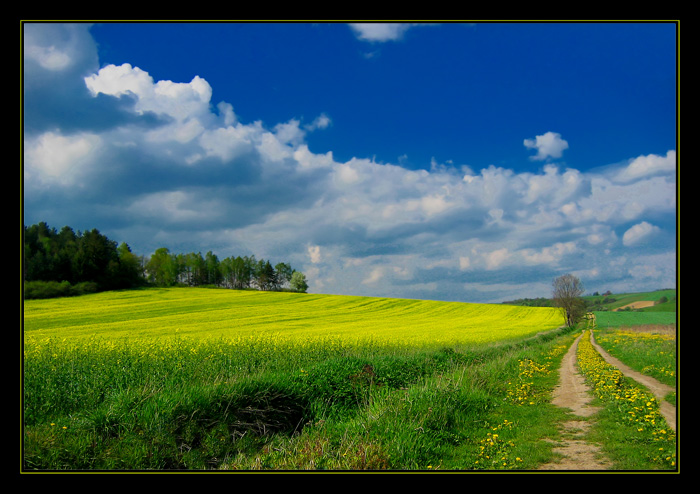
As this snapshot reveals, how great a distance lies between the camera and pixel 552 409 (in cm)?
959

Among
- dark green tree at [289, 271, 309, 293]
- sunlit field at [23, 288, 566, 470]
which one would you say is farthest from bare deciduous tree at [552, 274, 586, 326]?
sunlit field at [23, 288, 566, 470]

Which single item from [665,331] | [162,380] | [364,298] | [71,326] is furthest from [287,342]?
[364,298]

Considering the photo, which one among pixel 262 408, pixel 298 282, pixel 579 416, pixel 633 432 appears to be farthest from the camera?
pixel 298 282

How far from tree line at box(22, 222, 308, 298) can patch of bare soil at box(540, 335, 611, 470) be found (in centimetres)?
1955

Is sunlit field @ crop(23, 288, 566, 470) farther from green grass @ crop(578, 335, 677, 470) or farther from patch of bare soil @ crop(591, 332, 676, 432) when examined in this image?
patch of bare soil @ crop(591, 332, 676, 432)

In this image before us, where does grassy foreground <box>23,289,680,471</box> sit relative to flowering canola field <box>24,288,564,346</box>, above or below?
above

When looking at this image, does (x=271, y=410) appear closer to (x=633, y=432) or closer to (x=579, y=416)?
A: (x=579, y=416)

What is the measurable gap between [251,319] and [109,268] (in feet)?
63.5

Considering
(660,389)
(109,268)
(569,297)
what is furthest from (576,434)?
(569,297)

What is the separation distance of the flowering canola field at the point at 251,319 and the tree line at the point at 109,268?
1.67 m

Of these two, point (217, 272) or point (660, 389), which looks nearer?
point (660, 389)

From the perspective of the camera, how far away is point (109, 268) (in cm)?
4356

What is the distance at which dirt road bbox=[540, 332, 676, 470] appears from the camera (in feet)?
20.1
